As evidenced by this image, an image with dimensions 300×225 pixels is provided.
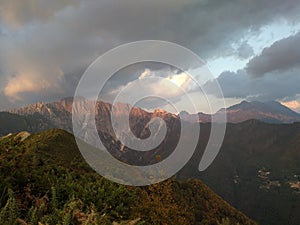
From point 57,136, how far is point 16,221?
73059 mm

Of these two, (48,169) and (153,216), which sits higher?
(48,169)

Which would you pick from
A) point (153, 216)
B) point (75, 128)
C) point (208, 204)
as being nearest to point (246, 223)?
point (208, 204)

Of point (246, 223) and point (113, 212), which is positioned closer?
point (113, 212)

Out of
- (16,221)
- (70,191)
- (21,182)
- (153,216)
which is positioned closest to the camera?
(16,221)

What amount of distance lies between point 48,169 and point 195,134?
1016cm

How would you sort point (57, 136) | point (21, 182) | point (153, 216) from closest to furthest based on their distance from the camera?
point (21, 182) → point (153, 216) → point (57, 136)

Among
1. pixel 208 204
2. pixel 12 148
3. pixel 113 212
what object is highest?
pixel 208 204

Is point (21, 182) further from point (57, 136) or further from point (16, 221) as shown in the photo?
point (57, 136)

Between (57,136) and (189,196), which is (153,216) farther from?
(189,196)

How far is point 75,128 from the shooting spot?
1012 cm

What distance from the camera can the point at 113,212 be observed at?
11070 millimetres

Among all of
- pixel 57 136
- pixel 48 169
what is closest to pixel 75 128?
pixel 48 169

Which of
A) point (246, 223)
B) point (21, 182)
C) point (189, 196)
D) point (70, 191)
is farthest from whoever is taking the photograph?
point (189, 196)

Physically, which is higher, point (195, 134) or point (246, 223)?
point (246, 223)
